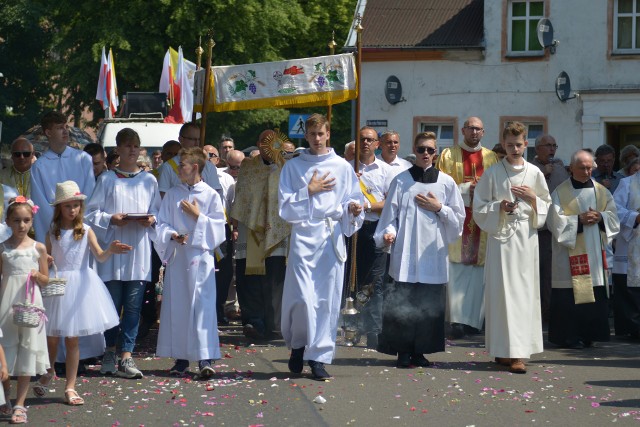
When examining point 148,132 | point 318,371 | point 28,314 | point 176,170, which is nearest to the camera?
point 28,314

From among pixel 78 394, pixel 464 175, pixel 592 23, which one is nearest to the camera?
pixel 78 394

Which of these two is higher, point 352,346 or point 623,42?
point 623,42

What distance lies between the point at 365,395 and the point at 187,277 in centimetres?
193

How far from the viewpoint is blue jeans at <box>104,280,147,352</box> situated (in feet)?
36.5

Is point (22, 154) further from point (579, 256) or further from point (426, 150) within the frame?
point (579, 256)

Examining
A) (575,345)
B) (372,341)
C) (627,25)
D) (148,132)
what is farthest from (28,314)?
(627,25)

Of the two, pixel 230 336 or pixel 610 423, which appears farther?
pixel 230 336

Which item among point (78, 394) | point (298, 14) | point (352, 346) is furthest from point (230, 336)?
point (298, 14)

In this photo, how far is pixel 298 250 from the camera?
1112 centimetres

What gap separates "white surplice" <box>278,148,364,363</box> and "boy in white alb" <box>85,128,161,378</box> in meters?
1.19

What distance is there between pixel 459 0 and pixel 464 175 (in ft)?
73.8

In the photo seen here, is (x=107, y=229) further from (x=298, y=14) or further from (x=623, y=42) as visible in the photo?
(x=298, y=14)

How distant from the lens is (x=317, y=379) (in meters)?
10.9

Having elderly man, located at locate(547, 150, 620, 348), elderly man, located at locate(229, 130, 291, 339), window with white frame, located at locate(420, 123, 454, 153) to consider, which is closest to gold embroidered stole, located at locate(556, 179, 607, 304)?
elderly man, located at locate(547, 150, 620, 348)
